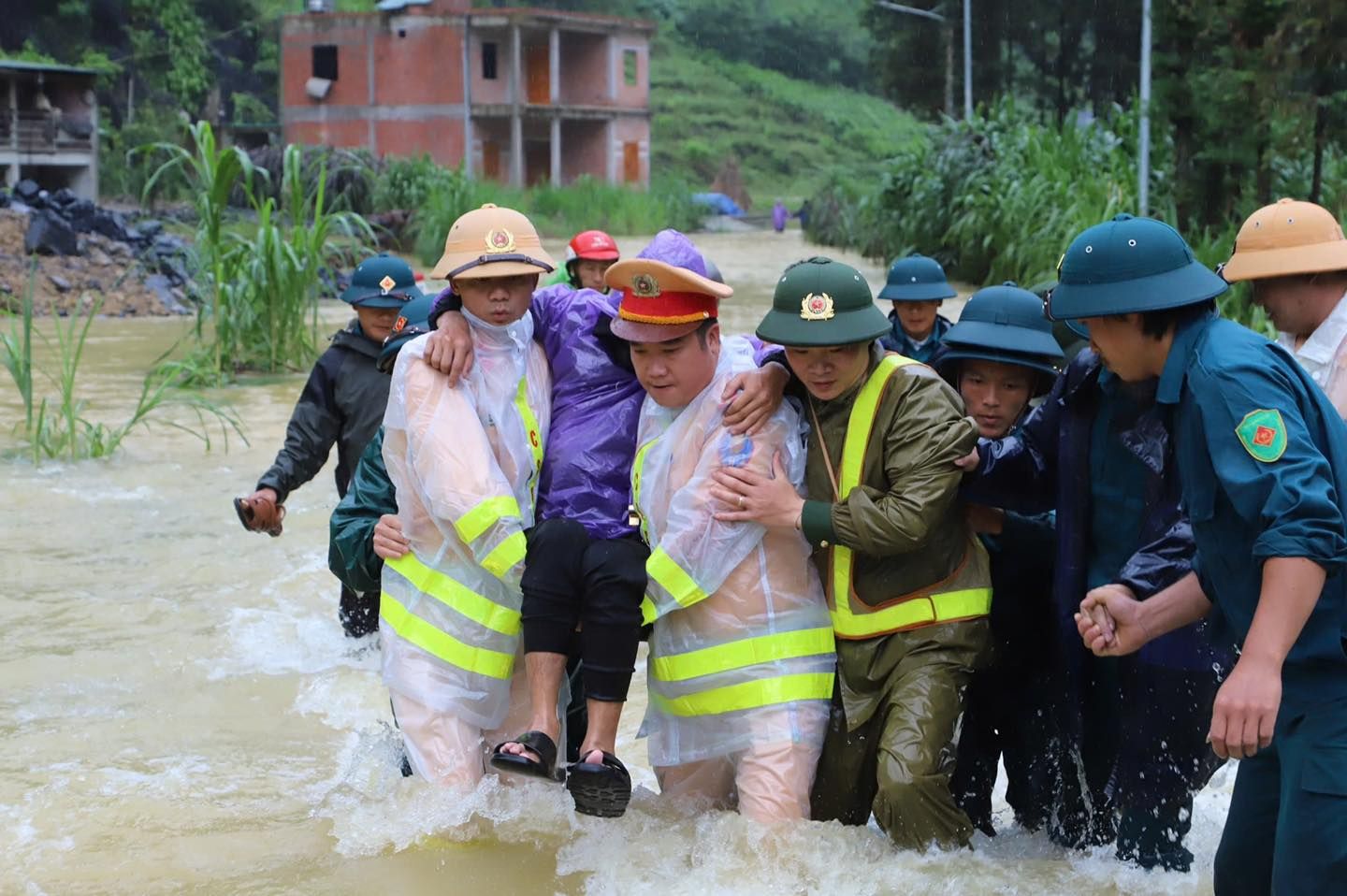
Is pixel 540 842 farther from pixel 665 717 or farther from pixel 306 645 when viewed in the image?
pixel 306 645

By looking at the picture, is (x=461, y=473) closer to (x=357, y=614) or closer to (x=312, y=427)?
(x=312, y=427)

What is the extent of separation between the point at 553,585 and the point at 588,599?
96mm

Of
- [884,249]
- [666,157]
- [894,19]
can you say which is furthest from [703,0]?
[884,249]

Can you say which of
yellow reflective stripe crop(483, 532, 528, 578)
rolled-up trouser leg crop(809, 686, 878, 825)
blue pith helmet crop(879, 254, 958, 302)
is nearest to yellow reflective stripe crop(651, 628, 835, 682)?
rolled-up trouser leg crop(809, 686, 878, 825)

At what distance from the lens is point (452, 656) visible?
419 centimetres

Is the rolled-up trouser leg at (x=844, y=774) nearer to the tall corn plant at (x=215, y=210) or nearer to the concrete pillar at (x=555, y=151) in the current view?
the tall corn plant at (x=215, y=210)

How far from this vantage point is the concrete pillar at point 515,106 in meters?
43.5

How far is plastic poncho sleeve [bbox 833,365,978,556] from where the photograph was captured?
3.67 metres

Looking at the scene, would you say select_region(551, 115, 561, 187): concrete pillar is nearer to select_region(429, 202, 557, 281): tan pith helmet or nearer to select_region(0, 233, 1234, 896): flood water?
select_region(0, 233, 1234, 896): flood water

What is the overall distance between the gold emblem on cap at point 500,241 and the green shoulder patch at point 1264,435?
81.0 inches

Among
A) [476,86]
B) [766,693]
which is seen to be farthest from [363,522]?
[476,86]

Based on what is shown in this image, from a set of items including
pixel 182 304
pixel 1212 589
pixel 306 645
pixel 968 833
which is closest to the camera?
pixel 1212 589

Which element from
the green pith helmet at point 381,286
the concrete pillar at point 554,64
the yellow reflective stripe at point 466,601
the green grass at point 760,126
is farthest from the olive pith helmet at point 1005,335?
the green grass at point 760,126

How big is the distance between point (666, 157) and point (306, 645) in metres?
59.2
